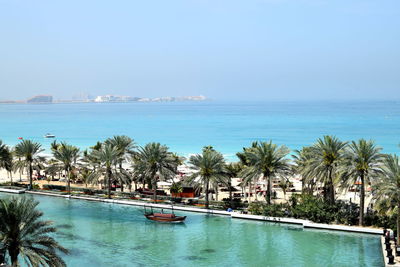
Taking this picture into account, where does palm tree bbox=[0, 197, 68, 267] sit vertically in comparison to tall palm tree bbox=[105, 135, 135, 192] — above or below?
below

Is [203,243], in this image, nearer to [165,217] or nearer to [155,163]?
[165,217]

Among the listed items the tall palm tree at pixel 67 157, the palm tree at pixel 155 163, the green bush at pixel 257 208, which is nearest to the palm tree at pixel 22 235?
the green bush at pixel 257 208

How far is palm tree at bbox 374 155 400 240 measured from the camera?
88.7 ft

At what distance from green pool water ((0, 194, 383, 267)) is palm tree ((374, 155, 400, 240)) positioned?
3.01 m

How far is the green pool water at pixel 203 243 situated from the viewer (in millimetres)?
27688

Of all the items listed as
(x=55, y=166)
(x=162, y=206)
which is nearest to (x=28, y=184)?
(x=55, y=166)

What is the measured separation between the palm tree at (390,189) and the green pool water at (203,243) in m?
3.01

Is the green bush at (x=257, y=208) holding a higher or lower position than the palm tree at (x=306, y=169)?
lower

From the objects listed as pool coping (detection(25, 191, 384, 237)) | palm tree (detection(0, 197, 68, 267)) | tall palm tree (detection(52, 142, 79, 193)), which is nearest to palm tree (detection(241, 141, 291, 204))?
pool coping (detection(25, 191, 384, 237))

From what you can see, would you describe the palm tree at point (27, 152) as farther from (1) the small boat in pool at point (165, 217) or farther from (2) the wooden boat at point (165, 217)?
(2) the wooden boat at point (165, 217)

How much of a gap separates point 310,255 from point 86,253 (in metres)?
14.3

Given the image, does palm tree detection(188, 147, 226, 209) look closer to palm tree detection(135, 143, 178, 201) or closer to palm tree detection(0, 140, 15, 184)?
palm tree detection(135, 143, 178, 201)

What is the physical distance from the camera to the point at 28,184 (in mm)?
52219

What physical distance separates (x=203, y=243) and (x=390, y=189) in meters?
12.7
